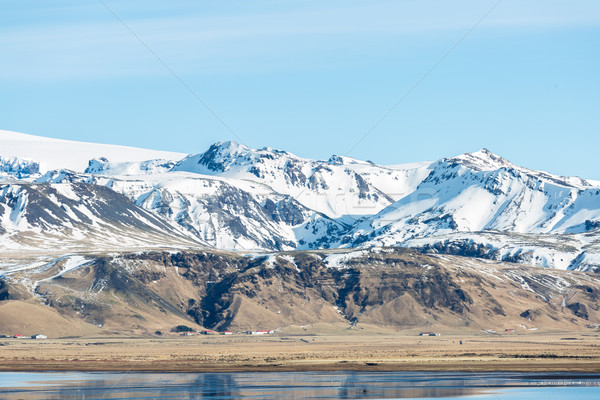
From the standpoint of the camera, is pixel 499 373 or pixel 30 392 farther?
pixel 499 373

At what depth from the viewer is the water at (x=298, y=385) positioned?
130 metres

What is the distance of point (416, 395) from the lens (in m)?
129

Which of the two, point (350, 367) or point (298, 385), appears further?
point (350, 367)

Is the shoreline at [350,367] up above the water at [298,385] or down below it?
below

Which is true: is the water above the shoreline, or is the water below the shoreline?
above

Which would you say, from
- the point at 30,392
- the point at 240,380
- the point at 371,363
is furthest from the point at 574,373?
the point at 30,392

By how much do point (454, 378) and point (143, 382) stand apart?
49.9m

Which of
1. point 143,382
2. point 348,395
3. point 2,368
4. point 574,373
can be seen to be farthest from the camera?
point 2,368

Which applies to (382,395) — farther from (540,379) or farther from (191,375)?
(191,375)

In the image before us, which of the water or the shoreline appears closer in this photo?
the water

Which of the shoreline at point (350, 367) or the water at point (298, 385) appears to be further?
the shoreline at point (350, 367)

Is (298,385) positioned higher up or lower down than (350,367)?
higher up

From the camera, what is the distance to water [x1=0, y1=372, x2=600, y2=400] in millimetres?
129625

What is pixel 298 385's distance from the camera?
146 meters
